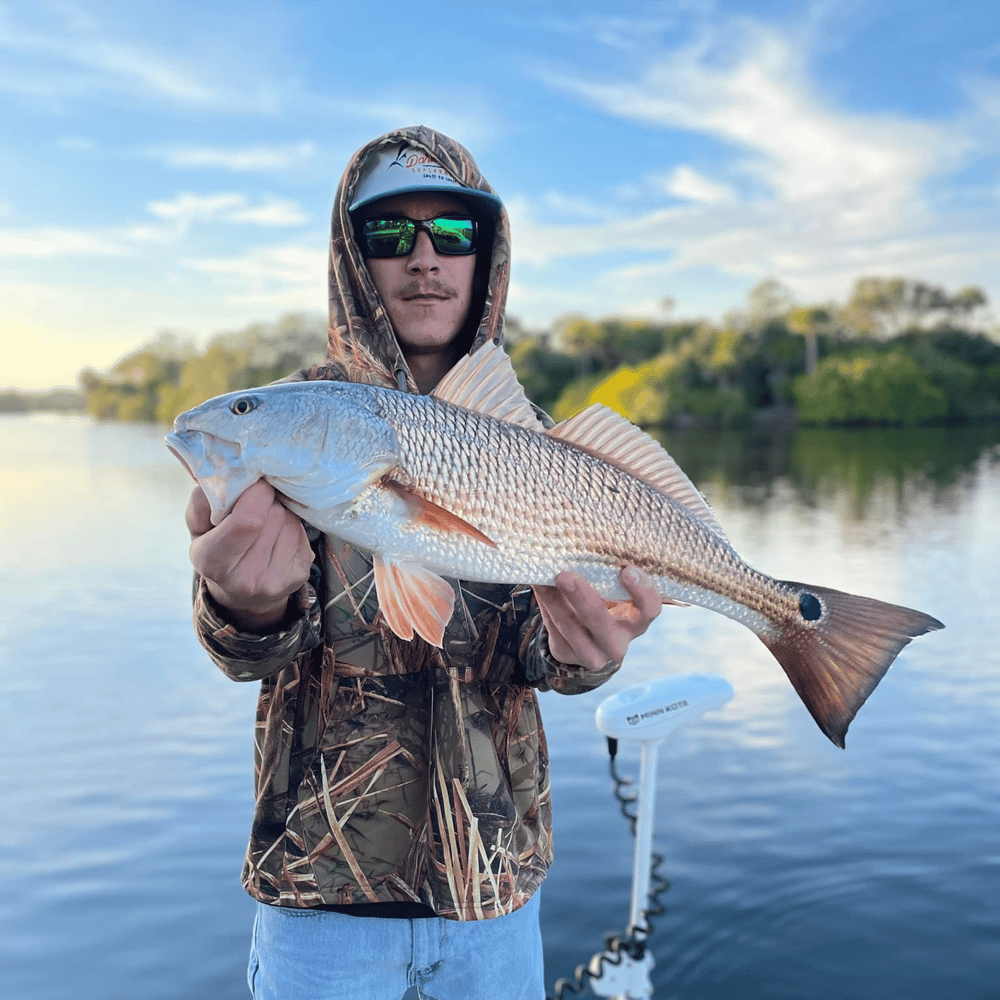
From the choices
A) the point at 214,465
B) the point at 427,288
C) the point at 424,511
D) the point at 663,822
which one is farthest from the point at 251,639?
the point at 663,822

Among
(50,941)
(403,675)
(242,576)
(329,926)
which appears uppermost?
(242,576)

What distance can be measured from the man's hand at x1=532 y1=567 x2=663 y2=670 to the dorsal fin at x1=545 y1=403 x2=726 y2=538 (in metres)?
0.38

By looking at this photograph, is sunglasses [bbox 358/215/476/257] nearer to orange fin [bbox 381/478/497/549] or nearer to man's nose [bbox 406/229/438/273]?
man's nose [bbox 406/229/438/273]

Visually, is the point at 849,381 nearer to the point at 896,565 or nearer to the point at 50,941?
the point at 896,565

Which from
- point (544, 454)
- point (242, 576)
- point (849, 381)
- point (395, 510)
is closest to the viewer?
point (242, 576)

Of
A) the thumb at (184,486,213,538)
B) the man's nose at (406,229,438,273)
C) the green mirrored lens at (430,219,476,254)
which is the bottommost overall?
the thumb at (184,486,213,538)

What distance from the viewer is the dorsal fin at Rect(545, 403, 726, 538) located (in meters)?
3.14

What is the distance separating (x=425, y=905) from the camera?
122 inches

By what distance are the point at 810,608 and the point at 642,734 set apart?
73.9 inches

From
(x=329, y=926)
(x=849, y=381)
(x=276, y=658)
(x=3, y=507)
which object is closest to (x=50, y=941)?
(x=329, y=926)

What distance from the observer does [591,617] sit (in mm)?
2920

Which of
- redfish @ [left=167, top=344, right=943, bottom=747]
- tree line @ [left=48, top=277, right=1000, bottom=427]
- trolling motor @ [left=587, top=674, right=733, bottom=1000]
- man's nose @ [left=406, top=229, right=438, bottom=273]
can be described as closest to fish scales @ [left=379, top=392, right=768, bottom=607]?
redfish @ [left=167, top=344, right=943, bottom=747]

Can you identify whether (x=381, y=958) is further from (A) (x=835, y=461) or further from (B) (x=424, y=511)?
(A) (x=835, y=461)

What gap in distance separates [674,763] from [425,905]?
864 centimetres
